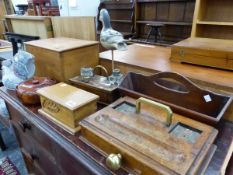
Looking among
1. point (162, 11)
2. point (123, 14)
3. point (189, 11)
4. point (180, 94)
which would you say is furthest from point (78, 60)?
point (123, 14)

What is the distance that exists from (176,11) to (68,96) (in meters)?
2.31

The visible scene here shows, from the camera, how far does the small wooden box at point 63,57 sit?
792 mm

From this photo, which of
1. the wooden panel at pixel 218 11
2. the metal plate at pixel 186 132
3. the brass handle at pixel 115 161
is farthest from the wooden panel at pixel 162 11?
the brass handle at pixel 115 161

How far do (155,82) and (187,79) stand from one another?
12 cm

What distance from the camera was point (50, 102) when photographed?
2.17 ft

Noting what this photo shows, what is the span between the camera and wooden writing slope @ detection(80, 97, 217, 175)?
406mm

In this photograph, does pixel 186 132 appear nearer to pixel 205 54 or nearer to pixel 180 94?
pixel 180 94

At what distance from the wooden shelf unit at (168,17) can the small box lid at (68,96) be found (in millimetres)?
2064

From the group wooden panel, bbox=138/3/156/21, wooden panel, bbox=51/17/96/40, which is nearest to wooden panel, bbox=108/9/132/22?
wooden panel, bbox=138/3/156/21

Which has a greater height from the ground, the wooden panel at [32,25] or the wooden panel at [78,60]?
the wooden panel at [32,25]

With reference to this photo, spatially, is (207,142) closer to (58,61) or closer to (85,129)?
(85,129)

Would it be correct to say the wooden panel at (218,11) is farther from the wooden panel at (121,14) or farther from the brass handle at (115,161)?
the brass handle at (115,161)

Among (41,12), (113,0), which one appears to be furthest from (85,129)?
(113,0)

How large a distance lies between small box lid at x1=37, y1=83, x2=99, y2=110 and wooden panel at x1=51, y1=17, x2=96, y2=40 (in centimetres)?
38
